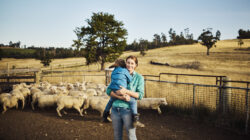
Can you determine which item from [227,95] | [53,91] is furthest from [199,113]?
[53,91]

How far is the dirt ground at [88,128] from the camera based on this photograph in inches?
188

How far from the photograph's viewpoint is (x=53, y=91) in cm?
823

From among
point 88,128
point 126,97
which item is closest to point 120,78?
point 126,97

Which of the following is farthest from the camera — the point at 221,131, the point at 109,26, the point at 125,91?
the point at 109,26

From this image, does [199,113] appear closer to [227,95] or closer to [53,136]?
[227,95]

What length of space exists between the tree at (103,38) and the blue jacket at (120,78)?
24116 millimetres

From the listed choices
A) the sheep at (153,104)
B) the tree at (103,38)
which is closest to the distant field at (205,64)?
the tree at (103,38)

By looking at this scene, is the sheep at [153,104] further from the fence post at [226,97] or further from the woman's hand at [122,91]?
the woman's hand at [122,91]

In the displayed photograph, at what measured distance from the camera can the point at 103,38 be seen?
2755 cm

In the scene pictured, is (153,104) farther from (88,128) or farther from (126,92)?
(126,92)

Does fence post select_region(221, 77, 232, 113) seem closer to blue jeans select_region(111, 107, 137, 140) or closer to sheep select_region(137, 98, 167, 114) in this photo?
sheep select_region(137, 98, 167, 114)

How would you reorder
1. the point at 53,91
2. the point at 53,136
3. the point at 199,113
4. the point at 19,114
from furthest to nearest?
the point at 53,91, the point at 19,114, the point at 199,113, the point at 53,136

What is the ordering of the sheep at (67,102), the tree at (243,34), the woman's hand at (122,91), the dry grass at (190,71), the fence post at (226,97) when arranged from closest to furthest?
the woman's hand at (122,91) → the fence post at (226,97) → the sheep at (67,102) → the dry grass at (190,71) → the tree at (243,34)

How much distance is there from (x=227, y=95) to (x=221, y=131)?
134 cm
